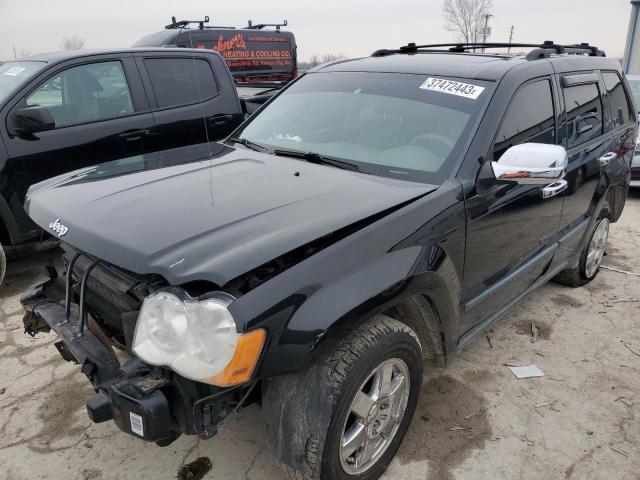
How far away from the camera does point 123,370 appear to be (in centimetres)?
179

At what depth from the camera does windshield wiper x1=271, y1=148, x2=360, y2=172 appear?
2.53 meters

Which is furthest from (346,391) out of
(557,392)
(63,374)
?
(63,374)

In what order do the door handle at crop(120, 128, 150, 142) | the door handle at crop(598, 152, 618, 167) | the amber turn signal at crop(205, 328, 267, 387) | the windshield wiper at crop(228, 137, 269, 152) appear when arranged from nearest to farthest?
the amber turn signal at crop(205, 328, 267, 387) < the windshield wiper at crop(228, 137, 269, 152) < the door handle at crop(598, 152, 618, 167) < the door handle at crop(120, 128, 150, 142)

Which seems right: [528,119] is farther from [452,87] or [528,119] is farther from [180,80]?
[180,80]

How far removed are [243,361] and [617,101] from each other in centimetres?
382

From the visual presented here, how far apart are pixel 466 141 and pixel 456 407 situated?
55.5 inches

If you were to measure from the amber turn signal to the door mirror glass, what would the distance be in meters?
3.13

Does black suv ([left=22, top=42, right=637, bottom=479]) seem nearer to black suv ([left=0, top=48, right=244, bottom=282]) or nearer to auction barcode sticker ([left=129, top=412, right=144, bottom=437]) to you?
auction barcode sticker ([left=129, top=412, right=144, bottom=437])

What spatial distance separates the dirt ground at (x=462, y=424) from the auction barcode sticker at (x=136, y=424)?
29.5 inches

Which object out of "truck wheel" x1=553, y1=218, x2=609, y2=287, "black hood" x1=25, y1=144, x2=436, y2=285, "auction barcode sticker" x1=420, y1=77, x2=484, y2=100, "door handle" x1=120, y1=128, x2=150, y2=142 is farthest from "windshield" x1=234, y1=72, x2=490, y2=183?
"truck wheel" x1=553, y1=218, x2=609, y2=287

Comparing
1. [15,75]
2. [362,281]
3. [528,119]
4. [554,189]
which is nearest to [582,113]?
[554,189]

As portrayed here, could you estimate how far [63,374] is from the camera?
302 cm

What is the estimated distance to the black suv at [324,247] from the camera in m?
1.65

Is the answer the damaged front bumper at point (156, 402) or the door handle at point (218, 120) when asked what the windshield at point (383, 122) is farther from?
the door handle at point (218, 120)
